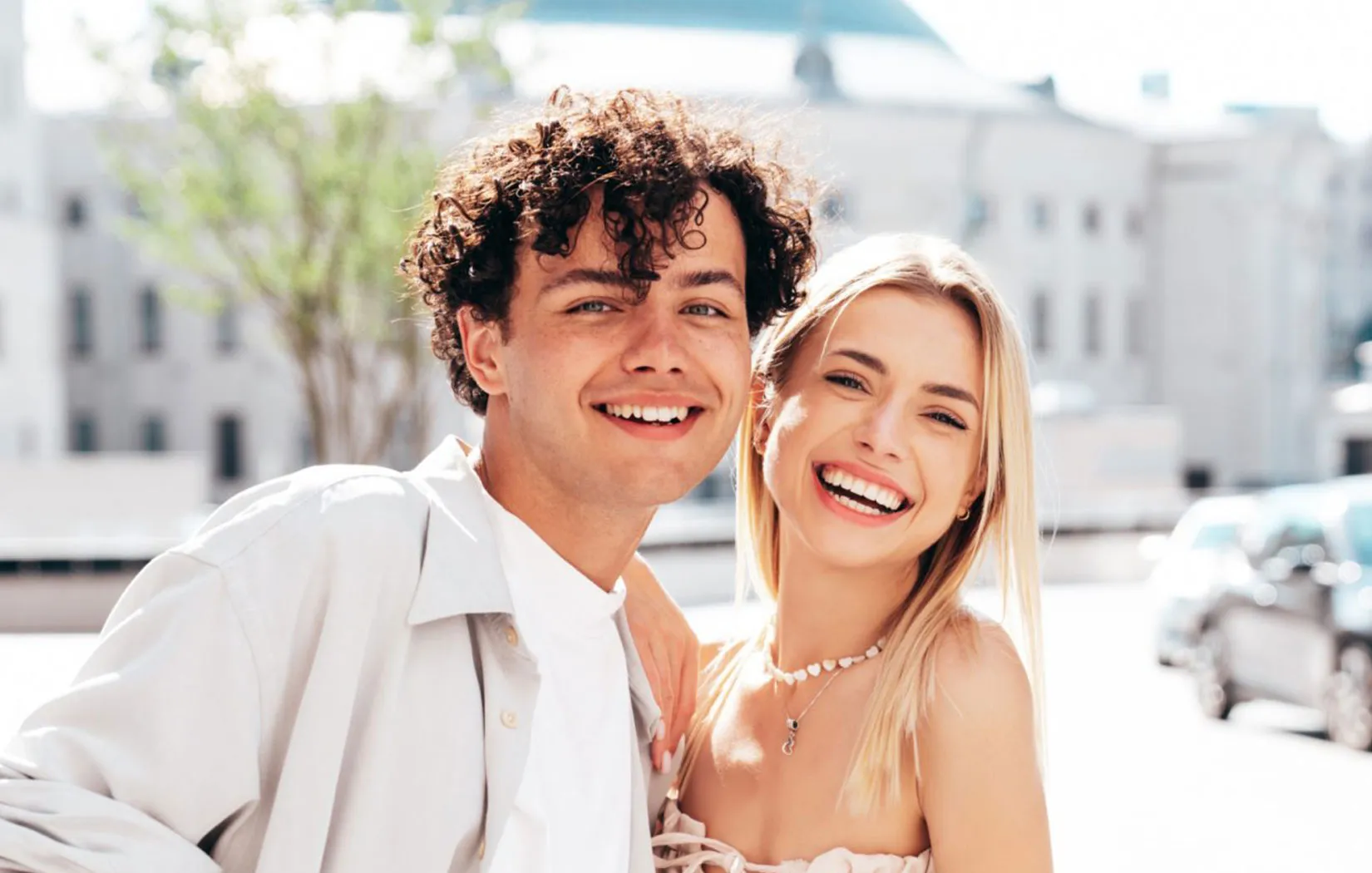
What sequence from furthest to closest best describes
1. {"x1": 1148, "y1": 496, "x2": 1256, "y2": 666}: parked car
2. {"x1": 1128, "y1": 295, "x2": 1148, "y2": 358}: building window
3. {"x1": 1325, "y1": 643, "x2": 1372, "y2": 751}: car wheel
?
1. {"x1": 1128, "y1": 295, "x2": 1148, "y2": 358}: building window
2. {"x1": 1148, "y1": 496, "x2": 1256, "y2": 666}: parked car
3. {"x1": 1325, "y1": 643, "x2": 1372, "y2": 751}: car wheel

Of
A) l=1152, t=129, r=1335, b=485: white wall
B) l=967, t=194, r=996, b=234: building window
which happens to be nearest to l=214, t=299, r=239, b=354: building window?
l=967, t=194, r=996, b=234: building window

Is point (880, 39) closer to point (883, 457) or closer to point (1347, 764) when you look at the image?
point (1347, 764)

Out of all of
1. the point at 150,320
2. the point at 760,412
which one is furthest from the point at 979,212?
the point at 760,412

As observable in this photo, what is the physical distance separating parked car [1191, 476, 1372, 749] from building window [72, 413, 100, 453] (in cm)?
4400

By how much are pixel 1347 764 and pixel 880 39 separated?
59.1 metres

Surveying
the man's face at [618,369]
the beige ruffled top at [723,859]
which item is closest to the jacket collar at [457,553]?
the man's face at [618,369]

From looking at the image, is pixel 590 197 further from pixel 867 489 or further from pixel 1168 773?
pixel 1168 773

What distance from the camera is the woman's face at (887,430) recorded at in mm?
3559

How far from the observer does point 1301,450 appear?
211ft

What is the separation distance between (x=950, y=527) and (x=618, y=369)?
0.95 m

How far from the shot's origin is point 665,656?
3656mm

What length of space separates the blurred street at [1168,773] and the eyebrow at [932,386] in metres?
0.99

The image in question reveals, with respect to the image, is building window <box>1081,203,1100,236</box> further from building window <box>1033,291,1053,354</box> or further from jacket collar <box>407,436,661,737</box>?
jacket collar <box>407,436,661,737</box>

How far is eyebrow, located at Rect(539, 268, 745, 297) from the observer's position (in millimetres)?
3074
